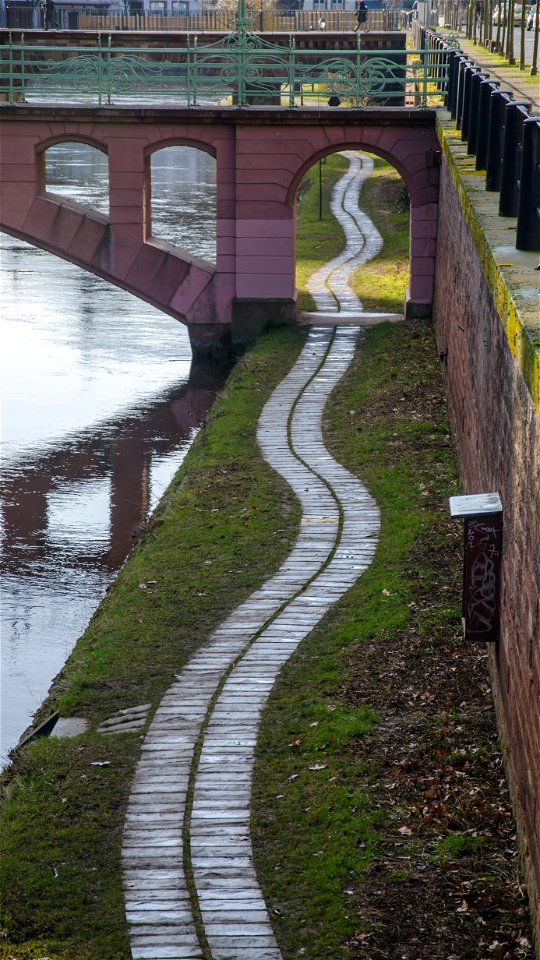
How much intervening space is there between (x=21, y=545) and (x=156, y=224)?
85.3 ft

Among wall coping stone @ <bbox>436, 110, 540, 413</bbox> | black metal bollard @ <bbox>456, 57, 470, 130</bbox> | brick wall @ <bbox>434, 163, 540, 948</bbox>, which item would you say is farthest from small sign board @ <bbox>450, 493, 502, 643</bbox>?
black metal bollard @ <bbox>456, 57, 470, 130</bbox>

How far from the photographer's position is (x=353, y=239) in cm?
4306

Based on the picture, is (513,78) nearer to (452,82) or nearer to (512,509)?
(452,82)

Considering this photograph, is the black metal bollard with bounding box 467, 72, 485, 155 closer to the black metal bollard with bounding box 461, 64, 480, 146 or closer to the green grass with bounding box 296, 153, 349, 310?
the black metal bollard with bounding box 461, 64, 480, 146

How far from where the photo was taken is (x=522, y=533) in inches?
384

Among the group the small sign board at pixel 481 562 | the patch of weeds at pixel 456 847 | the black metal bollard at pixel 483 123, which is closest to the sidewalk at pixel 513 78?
the black metal bollard at pixel 483 123

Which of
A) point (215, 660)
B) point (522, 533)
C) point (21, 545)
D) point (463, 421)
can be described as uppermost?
point (522, 533)

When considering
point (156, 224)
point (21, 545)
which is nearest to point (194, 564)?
point (21, 545)

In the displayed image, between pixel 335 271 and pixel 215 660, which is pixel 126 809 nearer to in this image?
pixel 215 660

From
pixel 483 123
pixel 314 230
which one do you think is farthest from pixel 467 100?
pixel 314 230

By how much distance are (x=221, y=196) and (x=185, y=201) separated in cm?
2190

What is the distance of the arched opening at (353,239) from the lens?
3397 centimetres

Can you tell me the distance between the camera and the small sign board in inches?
446

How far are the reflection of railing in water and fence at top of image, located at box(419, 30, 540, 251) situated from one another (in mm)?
7520
